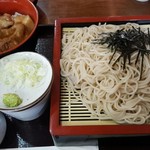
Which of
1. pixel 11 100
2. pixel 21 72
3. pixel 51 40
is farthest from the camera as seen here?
pixel 51 40

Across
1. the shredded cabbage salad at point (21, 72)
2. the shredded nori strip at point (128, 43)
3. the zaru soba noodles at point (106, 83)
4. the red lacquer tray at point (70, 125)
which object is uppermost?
the shredded nori strip at point (128, 43)

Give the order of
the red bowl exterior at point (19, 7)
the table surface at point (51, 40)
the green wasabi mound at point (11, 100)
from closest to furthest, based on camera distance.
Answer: the green wasabi mound at point (11, 100) → the table surface at point (51, 40) → the red bowl exterior at point (19, 7)

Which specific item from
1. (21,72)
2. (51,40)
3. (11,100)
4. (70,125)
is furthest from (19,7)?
(70,125)

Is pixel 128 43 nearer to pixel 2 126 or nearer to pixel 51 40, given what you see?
pixel 51 40

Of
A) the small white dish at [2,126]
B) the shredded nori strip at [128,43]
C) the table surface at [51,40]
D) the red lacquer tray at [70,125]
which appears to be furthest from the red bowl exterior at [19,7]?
the small white dish at [2,126]

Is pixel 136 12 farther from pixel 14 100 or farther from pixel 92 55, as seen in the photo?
pixel 14 100

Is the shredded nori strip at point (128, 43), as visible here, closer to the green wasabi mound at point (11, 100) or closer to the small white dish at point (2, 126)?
the green wasabi mound at point (11, 100)

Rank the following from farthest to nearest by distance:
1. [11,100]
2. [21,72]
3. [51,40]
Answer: [51,40], [21,72], [11,100]

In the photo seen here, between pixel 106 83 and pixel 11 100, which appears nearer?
pixel 11 100
